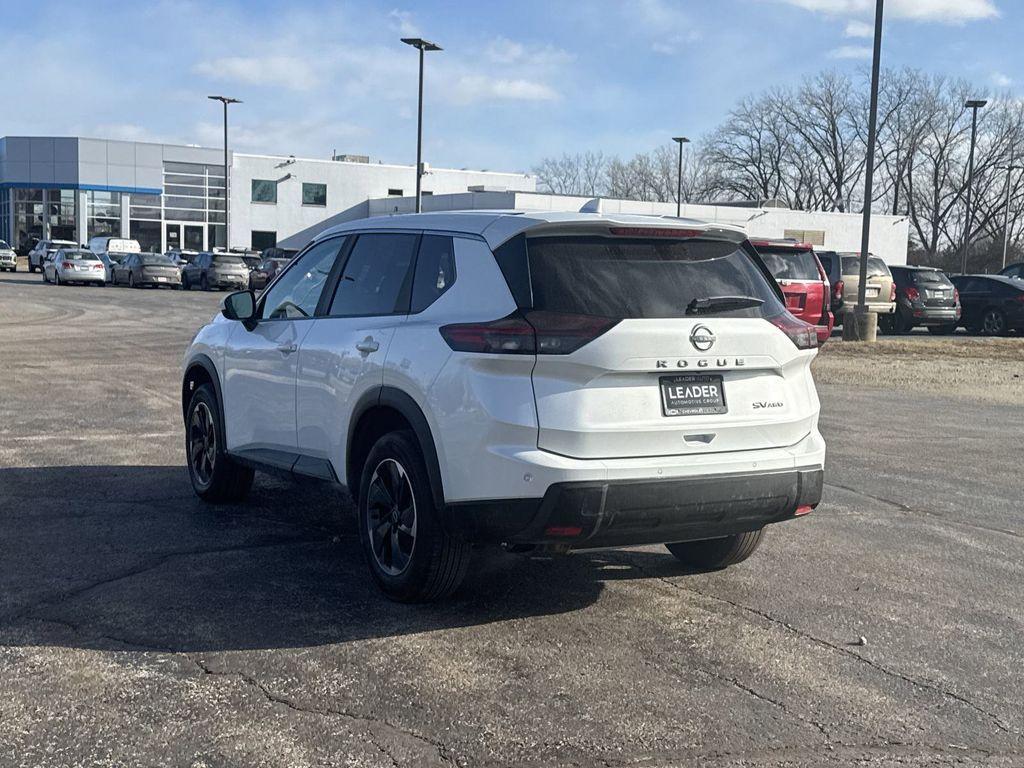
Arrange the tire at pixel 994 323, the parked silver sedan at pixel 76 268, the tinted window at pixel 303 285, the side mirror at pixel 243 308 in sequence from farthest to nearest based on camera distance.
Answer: the parked silver sedan at pixel 76 268 < the tire at pixel 994 323 < the side mirror at pixel 243 308 < the tinted window at pixel 303 285

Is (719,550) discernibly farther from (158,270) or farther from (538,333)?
(158,270)

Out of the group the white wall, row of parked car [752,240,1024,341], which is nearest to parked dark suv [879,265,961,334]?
row of parked car [752,240,1024,341]

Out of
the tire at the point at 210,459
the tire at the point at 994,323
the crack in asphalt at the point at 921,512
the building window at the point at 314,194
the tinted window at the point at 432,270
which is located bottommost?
the crack in asphalt at the point at 921,512

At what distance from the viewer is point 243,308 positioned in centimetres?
703

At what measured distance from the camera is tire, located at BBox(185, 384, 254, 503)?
24.0 feet

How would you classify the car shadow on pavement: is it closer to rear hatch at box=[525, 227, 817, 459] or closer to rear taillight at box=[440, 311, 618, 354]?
rear hatch at box=[525, 227, 817, 459]

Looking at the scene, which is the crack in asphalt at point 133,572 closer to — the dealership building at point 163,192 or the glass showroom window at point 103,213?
the dealership building at point 163,192

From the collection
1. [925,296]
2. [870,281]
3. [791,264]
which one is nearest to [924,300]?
[925,296]

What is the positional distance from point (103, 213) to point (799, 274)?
6064 centimetres

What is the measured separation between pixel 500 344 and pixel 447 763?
1732mm

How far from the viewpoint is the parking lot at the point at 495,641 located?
153 inches

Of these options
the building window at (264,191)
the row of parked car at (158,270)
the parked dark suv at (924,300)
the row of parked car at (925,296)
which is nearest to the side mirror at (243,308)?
the row of parked car at (925,296)

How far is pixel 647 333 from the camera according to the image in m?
4.85

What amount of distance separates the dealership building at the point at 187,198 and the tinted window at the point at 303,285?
198 ft
